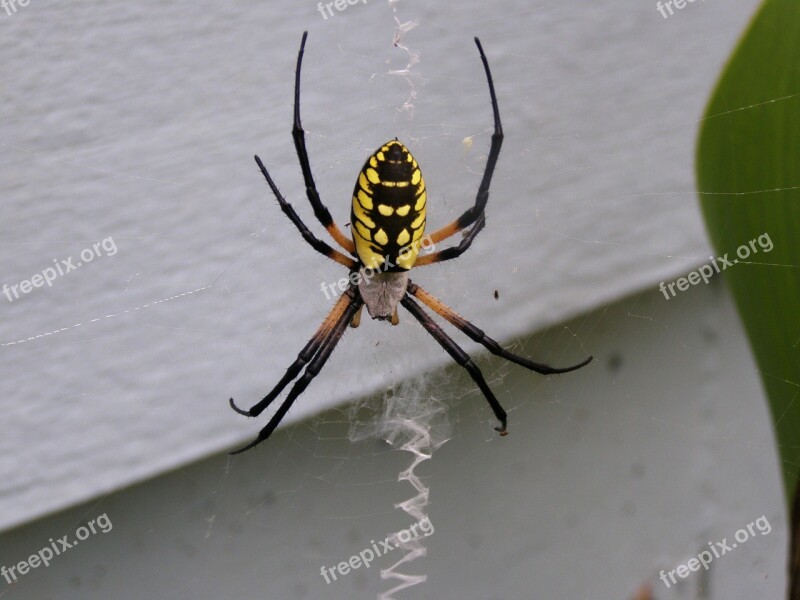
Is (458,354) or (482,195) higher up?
(482,195)

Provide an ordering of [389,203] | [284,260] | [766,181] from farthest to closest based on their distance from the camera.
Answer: [284,260] < [389,203] < [766,181]

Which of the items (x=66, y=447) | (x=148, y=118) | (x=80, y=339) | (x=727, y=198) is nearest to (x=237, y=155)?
(x=148, y=118)

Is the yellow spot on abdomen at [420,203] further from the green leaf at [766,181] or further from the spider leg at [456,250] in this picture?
the green leaf at [766,181]

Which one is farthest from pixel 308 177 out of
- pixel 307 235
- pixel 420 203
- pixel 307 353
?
pixel 307 353

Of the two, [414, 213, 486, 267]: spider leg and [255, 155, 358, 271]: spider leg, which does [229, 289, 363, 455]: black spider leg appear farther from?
[414, 213, 486, 267]: spider leg

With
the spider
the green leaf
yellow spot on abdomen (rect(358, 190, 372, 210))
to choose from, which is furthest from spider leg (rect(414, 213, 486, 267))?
the green leaf

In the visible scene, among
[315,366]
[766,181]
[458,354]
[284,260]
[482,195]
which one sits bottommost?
[458,354]

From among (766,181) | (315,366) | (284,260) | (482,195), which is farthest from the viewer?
(284,260)

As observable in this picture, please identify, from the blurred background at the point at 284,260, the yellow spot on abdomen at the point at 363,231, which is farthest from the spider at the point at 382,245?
the blurred background at the point at 284,260

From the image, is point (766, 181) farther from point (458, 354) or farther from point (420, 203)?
point (458, 354)
